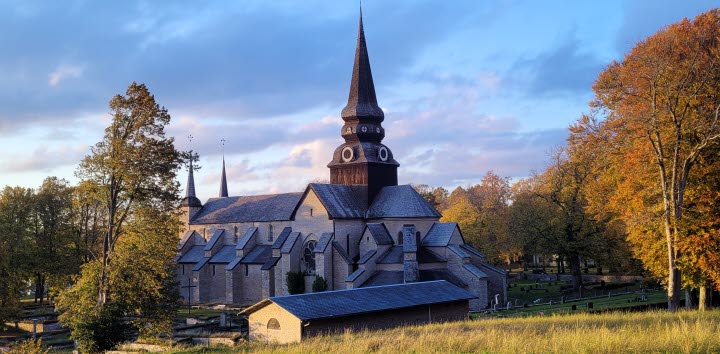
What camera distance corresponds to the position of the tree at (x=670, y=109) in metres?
23.7

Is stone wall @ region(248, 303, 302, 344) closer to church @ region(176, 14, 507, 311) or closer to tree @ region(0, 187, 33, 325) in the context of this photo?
church @ region(176, 14, 507, 311)

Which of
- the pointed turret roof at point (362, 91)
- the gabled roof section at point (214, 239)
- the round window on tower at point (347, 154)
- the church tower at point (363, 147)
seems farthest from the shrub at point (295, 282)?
the pointed turret roof at point (362, 91)

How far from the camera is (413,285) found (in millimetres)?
32688

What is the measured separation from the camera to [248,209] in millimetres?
56781

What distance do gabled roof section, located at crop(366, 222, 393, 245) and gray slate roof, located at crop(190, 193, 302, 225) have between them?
27.3ft

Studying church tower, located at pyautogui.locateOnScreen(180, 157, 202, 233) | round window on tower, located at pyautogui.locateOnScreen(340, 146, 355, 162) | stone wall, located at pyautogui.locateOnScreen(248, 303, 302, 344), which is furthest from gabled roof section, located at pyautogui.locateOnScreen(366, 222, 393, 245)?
church tower, located at pyautogui.locateOnScreen(180, 157, 202, 233)

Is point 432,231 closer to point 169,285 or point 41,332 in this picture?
point 169,285

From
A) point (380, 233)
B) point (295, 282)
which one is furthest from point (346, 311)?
point (295, 282)

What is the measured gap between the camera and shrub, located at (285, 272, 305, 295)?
149 feet

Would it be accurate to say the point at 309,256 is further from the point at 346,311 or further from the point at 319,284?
the point at 346,311

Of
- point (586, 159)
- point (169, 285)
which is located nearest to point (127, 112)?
point (169, 285)

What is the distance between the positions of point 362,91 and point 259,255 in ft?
53.1

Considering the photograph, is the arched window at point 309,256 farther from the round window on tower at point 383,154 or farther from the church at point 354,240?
the round window on tower at point 383,154

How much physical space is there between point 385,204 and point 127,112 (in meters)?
23.1
